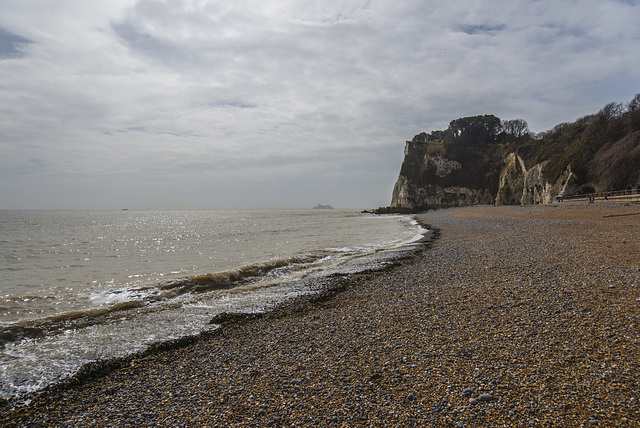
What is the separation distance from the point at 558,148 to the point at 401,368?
7189cm

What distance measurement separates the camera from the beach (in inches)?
148

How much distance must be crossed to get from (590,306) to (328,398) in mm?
5505

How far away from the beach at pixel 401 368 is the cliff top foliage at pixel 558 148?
160 ft

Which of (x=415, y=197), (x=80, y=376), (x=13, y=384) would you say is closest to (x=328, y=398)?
(x=80, y=376)

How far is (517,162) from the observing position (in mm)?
77812

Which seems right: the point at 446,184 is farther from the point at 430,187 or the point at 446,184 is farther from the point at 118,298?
the point at 118,298

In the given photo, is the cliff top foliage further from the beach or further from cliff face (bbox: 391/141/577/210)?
the beach

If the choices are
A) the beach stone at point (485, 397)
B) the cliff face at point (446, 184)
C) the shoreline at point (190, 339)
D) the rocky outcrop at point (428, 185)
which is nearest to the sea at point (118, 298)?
the shoreline at point (190, 339)

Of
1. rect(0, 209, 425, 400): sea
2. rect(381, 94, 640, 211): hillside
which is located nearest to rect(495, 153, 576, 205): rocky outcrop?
rect(381, 94, 640, 211): hillside

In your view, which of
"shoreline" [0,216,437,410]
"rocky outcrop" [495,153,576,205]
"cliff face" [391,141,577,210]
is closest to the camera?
"shoreline" [0,216,437,410]

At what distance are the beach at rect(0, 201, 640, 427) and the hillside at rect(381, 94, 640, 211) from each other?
4934cm

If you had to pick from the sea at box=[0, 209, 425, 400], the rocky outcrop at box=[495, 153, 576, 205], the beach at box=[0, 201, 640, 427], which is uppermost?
the rocky outcrop at box=[495, 153, 576, 205]

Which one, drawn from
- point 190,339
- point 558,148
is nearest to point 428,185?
point 558,148

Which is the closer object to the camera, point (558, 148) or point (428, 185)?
point (558, 148)
